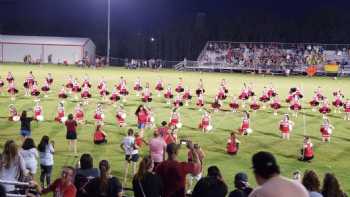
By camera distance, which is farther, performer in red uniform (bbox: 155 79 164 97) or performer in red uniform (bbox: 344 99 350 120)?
performer in red uniform (bbox: 155 79 164 97)

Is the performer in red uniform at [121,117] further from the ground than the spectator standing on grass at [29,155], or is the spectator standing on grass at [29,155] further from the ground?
the spectator standing on grass at [29,155]

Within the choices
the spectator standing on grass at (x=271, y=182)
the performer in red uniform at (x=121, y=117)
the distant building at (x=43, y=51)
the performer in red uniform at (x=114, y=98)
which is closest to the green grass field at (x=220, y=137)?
the performer in red uniform at (x=121, y=117)

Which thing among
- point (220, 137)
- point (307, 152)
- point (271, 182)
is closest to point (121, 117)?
point (220, 137)

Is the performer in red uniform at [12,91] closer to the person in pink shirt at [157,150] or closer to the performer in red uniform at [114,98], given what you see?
the performer in red uniform at [114,98]

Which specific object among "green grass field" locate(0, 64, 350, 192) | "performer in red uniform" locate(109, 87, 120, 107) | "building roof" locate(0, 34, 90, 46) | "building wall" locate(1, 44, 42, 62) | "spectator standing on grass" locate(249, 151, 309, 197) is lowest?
"green grass field" locate(0, 64, 350, 192)

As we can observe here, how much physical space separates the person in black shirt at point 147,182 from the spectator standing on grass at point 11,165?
2087 millimetres

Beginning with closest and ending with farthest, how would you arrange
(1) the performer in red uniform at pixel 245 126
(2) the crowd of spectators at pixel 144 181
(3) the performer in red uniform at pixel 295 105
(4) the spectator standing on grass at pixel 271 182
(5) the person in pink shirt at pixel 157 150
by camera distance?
(4) the spectator standing on grass at pixel 271 182
(2) the crowd of spectators at pixel 144 181
(5) the person in pink shirt at pixel 157 150
(1) the performer in red uniform at pixel 245 126
(3) the performer in red uniform at pixel 295 105

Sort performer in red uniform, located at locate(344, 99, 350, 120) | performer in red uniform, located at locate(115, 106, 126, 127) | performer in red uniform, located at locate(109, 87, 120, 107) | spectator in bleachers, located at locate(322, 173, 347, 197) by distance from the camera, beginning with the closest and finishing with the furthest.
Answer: spectator in bleachers, located at locate(322, 173, 347, 197) → performer in red uniform, located at locate(115, 106, 126, 127) → performer in red uniform, located at locate(344, 99, 350, 120) → performer in red uniform, located at locate(109, 87, 120, 107)

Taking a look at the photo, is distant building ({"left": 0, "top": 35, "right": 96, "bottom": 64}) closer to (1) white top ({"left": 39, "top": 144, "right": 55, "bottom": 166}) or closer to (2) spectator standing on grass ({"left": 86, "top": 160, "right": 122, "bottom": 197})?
(1) white top ({"left": 39, "top": 144, "right": 55, "bottom": 166})

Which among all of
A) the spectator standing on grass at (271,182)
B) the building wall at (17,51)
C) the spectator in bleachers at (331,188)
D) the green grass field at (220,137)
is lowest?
the green grass field at (220,137)

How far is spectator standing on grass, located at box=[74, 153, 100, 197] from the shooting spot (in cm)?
884

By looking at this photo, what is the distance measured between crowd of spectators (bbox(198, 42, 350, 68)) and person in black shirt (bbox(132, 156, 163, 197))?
63.7 metres

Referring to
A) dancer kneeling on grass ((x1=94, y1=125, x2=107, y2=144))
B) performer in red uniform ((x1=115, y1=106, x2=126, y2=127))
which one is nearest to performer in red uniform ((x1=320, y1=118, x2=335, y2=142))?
Answer: performer in red uniform ((x1=115, y1=106, x2=126, y2=127))

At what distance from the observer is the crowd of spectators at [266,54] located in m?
73.2
